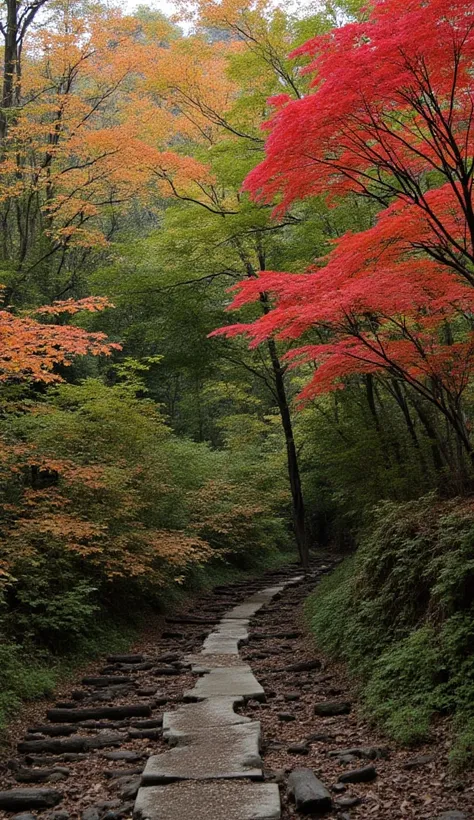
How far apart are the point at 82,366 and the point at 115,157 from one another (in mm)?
6003

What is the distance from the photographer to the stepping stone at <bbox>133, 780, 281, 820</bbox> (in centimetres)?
350

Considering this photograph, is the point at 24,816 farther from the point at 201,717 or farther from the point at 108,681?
the point at 108,681

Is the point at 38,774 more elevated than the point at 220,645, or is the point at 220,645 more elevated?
the point at 38,774

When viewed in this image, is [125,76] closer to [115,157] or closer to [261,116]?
[115,157]

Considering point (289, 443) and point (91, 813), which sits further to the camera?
point (289, 443)

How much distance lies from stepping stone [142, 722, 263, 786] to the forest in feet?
2.85

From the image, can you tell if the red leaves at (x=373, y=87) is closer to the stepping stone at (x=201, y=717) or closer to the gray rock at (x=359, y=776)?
the gray rock at (x=359, y=776)

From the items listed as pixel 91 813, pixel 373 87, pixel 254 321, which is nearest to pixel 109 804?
pixel 91 813

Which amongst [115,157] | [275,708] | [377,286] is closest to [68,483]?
[275,708]

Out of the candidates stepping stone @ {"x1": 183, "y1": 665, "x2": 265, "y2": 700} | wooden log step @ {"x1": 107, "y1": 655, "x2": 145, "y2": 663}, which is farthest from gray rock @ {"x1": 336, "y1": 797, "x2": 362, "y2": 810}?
wooden log step @ {"x1": 107, "y1": 655, "x2": 145, "y2": 663}

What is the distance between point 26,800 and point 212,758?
125 centimetres

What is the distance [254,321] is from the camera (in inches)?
562

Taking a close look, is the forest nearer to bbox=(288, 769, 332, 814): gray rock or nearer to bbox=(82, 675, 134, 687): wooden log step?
bbox=(288, 769, 332, 814): gray rock

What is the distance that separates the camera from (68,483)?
9.02m
